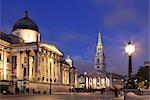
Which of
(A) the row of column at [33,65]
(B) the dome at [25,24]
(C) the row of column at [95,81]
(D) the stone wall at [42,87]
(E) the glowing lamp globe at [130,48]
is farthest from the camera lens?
(C) the row of column at [95,81]

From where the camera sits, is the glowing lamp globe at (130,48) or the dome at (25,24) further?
the dome at (25,24)

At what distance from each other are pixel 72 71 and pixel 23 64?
5310 centimetres

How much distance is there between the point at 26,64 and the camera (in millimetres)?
73812

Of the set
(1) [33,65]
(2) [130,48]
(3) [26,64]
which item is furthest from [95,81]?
(2) [130,48]

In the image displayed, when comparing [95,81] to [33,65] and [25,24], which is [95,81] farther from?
[33,65]

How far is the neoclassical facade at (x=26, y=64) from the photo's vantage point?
69062mm

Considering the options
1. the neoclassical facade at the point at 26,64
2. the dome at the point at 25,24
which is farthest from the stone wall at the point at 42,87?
the dome at the point at 25,24

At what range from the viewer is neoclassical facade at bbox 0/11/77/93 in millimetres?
69062

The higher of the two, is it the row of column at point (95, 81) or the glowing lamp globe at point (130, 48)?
the glowing lamp globe at point (130, 48)

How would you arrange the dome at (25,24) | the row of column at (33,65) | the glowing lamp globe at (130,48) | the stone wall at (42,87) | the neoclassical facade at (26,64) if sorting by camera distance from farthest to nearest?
the dome at (25,24) < the row of column at (33,65) < the neoclassical facade at (26,64) < the stone wall at (42,87) < the glowing lamp globe at (130,48)

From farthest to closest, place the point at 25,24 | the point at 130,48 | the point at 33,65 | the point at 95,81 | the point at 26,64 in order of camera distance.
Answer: the point at 95,81
the point at 25,24
the point at 33,65
the point at 26,64
the point at 130,48

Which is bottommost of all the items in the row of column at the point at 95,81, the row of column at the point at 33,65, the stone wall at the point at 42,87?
the row of column at the point at 95,81

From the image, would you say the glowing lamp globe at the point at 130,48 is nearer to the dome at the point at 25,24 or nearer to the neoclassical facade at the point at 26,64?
the neoclassical facade at the point at 26,64

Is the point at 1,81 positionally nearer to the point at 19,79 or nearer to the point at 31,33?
the point at 19,79
